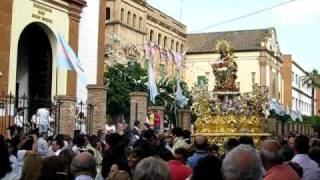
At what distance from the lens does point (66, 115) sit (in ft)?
72.9

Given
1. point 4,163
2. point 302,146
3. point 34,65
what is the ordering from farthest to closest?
point 34,65 → point 302,146 → point 4,163

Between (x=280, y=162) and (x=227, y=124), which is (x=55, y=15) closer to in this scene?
(x=227, y=124)

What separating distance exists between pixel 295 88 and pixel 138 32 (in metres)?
49.8

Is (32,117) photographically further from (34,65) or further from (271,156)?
(271,156)

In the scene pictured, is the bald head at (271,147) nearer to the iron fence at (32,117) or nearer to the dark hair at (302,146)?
the dark hair at (302,146)

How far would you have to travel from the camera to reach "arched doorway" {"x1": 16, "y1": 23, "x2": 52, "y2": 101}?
27750 mm

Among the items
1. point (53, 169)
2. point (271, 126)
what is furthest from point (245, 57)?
point (53, 169)

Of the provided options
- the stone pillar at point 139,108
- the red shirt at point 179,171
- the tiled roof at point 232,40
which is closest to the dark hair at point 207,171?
the red shirt at point 179,171

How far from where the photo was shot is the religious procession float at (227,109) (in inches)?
811

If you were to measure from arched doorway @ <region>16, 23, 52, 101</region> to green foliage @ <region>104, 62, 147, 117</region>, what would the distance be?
1504cm

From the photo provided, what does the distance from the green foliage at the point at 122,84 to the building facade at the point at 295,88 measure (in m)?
45.7

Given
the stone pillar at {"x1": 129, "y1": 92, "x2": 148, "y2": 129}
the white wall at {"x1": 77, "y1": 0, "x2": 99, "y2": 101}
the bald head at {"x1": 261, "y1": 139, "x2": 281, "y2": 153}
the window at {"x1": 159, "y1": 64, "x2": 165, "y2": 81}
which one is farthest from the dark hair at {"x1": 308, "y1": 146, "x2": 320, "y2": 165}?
the window at {"x1": 159, "y1": 64, "x2": 165, "y2": 81}

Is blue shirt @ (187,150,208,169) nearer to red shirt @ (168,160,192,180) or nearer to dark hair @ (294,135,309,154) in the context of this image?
red shirt @ (168,160,192,180)

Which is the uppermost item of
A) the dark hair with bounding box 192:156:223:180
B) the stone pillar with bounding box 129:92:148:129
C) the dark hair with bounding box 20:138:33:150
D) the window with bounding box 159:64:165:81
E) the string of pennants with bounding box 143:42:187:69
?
the string of pennants with bounding box 143:42:187:69
